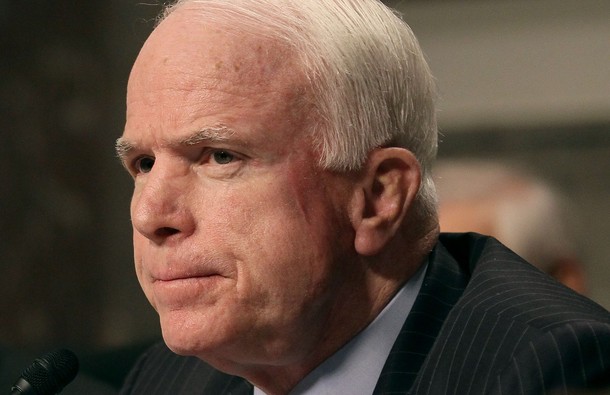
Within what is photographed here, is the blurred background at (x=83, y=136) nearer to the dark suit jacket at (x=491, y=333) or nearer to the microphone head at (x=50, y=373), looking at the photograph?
the dark suit jacket at (x=491, y=333)

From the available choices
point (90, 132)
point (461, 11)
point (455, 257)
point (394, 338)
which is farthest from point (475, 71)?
point (90, 132)

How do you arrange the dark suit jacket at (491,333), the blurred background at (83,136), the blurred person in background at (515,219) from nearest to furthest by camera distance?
the dark suit jacket at (491,333) < the blurred person in background at (515,219) < the blurred background at (83,136)

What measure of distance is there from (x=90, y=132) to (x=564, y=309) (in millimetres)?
2377

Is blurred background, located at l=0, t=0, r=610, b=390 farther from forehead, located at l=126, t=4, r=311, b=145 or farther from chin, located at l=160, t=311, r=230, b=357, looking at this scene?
chin, located at l=160, t=311, r=230, b=357

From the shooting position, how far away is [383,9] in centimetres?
200

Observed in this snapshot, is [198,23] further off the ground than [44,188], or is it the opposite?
[198,23]

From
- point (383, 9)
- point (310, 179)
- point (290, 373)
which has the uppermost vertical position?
point (383, 9)

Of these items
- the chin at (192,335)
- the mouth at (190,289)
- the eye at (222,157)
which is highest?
the eye at (222,157)

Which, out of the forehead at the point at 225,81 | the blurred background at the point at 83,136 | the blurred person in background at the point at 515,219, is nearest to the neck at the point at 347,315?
the forehead at the point at 225,81

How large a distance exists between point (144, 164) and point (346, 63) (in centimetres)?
43

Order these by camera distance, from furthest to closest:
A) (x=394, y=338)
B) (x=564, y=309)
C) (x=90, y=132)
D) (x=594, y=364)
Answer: (x=90, y=132), (x=394, y=338), (x=564, y=309), (x=594, y=364)

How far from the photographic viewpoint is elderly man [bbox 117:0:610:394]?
1.79 meters

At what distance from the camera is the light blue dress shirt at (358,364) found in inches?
77.3

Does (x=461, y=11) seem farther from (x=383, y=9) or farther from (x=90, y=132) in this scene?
(x=90, y=132)
